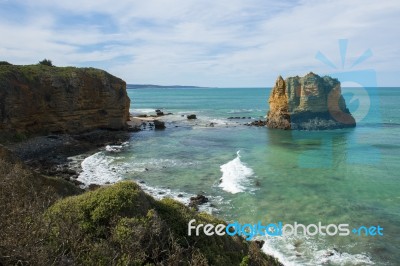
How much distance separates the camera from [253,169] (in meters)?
32.0

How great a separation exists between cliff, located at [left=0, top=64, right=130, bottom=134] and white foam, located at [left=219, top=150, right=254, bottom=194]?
25095 millimetres

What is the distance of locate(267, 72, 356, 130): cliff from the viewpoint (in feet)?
200

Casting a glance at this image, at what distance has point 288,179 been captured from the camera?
2823 centimetres

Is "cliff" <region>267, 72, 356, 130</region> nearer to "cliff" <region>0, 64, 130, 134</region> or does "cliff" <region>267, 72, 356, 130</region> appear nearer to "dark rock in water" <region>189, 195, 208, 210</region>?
"cliff" <region>0, 64, 130, 134</region>

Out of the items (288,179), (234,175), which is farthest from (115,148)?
(288,179)

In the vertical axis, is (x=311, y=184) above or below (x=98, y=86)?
below

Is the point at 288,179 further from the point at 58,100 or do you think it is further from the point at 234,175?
the point at 58,100

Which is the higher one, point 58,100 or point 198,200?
point 58,100

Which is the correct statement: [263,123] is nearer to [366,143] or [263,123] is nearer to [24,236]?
[366,143]

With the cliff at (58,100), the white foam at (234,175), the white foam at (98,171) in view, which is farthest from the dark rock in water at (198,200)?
the cliff at (58,100)

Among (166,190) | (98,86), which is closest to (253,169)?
(166,190)

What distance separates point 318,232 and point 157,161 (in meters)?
21.0

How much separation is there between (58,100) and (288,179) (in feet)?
108

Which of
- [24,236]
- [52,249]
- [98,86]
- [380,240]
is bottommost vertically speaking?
[380,240]
